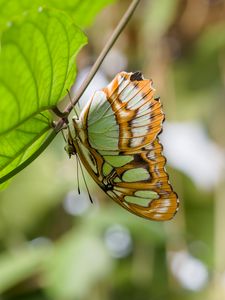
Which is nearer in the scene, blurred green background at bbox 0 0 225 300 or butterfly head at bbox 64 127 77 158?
butterfly head at bbox 64 127 77 158

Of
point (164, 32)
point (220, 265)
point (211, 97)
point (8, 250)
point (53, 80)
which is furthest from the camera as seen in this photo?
point (211, 97)

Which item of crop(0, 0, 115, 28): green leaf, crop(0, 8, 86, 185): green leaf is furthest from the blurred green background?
crop(0, 8, 86, 185): green leaf

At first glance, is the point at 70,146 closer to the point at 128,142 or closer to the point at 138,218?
the point at 128,142

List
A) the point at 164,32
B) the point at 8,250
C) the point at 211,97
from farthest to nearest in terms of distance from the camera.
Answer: the point at 211,97 → the point at 164,32 → the point at 8,250

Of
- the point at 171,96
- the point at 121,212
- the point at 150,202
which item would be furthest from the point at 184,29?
the point at 150,202

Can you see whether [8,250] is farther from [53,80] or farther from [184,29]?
[53,80]

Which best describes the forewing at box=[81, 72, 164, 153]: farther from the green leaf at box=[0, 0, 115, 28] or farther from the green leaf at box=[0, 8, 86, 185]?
the green leaf at box=[0, 0, 115, 28]

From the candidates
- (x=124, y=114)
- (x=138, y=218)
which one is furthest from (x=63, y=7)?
(x=138, y=218)
